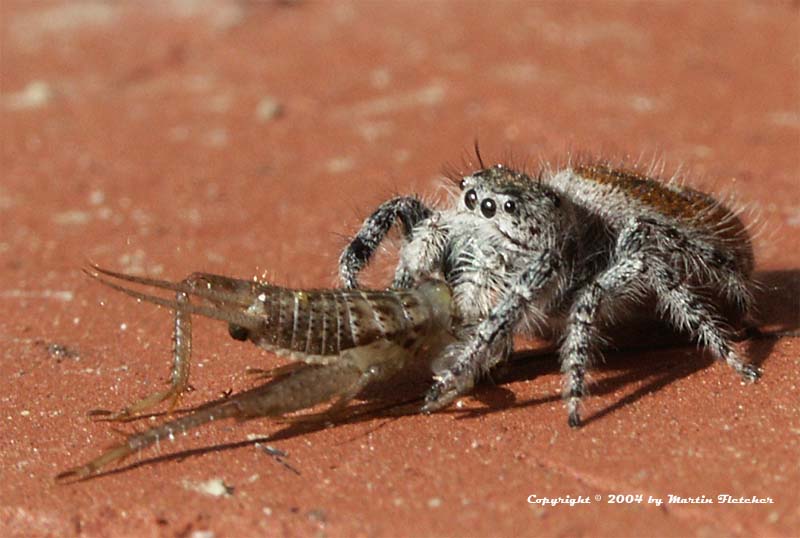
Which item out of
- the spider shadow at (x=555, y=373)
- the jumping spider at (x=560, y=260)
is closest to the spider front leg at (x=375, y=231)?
the jumping spider at (x=560, y=260)

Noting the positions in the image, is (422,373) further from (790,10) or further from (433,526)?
(790,10)

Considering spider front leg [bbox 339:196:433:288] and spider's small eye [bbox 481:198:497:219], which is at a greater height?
spider's small eye [bbox 481:198:497:219]

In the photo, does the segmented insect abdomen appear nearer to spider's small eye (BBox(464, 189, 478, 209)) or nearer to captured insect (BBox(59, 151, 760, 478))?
captured insect (BBox(59, 151, 760, 478))

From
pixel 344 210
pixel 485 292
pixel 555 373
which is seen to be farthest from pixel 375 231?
pixel 344 210

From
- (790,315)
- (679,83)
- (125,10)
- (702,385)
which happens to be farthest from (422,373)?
(125,10)

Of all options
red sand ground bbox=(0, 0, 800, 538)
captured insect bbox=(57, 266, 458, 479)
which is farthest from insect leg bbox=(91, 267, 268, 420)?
red sand ground bbox=(0, 0, 800, 538)

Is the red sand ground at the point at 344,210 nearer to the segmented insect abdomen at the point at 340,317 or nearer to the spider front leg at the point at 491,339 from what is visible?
the spider front leg at the point at 491,339

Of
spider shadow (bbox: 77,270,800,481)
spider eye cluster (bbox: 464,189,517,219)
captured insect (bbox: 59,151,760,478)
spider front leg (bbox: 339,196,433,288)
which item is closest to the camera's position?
captured insect (bbox: 59,151,760,478)

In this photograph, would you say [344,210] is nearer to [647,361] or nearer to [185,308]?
[647,361]
